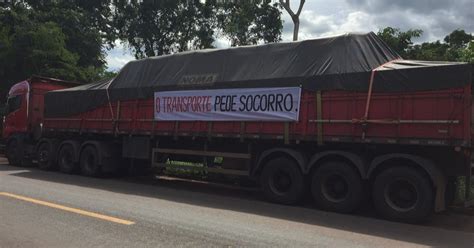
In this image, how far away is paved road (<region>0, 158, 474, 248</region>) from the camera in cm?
696

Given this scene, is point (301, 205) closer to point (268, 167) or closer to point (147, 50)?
point (268, 167)

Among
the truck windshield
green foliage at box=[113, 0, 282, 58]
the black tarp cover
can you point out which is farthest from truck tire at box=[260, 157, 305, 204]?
green foliage at box=[113, 0, 282, 58]

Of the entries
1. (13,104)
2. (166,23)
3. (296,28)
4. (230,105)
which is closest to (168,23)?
(166,23)

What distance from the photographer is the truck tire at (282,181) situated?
10.6 meters

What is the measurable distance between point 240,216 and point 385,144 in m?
2.98

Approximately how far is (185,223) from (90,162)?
8521mm

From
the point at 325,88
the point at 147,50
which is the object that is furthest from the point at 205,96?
the point at 147,50

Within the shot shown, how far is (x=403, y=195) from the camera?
9.22 metres

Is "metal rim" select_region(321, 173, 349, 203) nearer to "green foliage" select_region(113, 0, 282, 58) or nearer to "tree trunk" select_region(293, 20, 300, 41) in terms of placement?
"tree trunk" select_region(293, 20, 300, 41)

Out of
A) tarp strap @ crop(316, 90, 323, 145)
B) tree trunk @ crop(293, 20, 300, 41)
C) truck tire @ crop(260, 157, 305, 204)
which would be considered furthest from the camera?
tree trunk @ crop(293, 20, 300, 41)

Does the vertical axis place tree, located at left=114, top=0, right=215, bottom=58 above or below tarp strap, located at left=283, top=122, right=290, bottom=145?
above

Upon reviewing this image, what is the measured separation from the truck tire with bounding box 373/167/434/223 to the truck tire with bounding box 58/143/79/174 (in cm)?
1019

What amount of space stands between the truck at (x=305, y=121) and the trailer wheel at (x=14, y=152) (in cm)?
392

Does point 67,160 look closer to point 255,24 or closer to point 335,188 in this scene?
point 335,188
